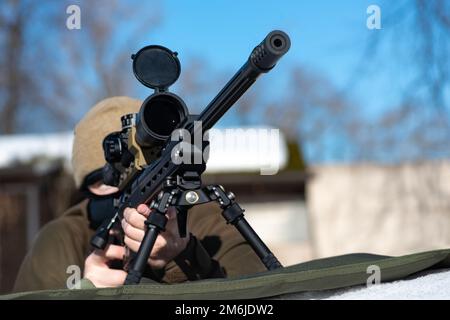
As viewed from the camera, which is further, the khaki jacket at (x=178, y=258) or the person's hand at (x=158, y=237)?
the khaki jacket at (x=178, y=258)

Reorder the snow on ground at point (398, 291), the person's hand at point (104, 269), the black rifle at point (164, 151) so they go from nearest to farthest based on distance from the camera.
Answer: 1. the snow on ground at point (398, 291)
2. the black rifle at point (164, 151)
3. the person's hand at point (104, 269)

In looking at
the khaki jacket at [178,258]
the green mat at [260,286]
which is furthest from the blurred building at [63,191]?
the green mat at [260,286]

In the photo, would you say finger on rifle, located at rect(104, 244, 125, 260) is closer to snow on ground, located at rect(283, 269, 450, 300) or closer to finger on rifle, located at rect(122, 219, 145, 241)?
finger on rifle, located at rect(122, 219, 145, 241)

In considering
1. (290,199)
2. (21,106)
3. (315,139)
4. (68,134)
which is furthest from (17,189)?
(315,139)

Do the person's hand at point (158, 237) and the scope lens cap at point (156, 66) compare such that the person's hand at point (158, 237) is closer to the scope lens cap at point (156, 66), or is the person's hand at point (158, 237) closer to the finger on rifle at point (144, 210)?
the finger on rifle at point (144, 210)

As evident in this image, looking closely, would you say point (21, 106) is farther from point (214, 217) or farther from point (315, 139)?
point (214, 217)

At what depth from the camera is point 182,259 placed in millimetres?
1938

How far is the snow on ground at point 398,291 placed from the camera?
1170 mm

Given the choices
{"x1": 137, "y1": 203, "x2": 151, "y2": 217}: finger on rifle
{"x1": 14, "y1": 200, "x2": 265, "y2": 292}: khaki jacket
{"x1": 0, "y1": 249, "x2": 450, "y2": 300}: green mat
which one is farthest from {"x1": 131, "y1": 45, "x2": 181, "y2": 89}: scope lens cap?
{"x1": 0, "y1": 249, "x2": 450, "y2": 300}: green mat

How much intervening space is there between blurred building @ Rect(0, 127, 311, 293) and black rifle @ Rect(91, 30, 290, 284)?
8.82 m

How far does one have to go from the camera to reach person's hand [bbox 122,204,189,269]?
175 cm

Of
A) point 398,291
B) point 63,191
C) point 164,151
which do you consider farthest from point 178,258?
point 63,191

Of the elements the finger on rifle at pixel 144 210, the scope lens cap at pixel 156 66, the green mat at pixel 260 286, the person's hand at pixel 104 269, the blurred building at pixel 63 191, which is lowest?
the green mat at pixel 260 286
